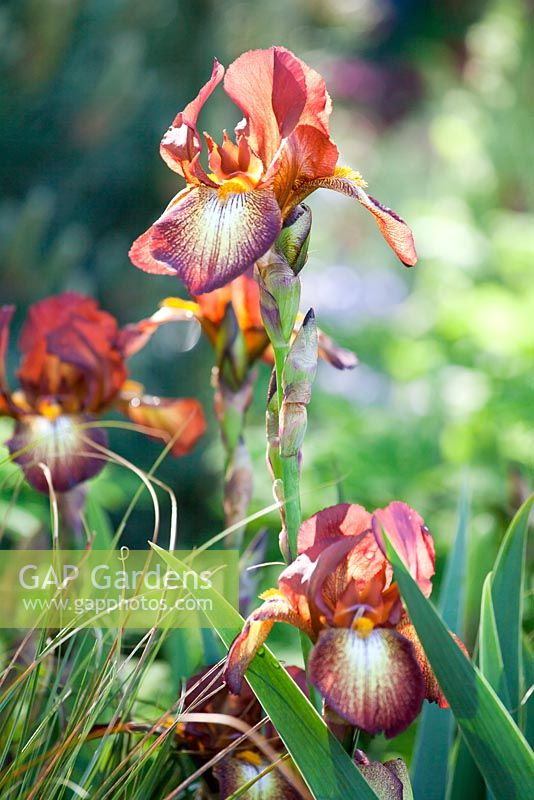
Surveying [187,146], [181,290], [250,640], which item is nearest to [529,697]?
[250,640]

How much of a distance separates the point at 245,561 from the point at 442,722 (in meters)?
0.23

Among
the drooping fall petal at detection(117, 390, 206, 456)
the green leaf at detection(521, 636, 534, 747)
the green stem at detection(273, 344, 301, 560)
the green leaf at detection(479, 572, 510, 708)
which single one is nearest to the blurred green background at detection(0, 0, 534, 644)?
the drooping fall petal at detection(117, 390, 206, 456)

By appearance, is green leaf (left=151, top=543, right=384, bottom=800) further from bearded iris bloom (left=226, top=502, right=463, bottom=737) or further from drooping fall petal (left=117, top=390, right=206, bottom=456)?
drooping fall petal (left=117, top=390, right=206, bottom=456)

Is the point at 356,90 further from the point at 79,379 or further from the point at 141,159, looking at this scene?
the point at 79,379

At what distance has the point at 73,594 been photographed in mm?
806

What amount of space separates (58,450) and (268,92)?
0.43 m

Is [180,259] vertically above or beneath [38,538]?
above

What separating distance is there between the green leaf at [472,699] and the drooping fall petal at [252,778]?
0.15m

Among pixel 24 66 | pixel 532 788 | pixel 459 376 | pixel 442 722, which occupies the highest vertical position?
pixel 532 788

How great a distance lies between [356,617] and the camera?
1.89 ft

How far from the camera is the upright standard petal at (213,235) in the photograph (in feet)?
1.89

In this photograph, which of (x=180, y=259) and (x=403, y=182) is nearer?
(x=180, y=259)

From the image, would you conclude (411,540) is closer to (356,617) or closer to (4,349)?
(356,617)

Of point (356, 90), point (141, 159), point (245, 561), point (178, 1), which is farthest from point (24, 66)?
point (356, 90)
